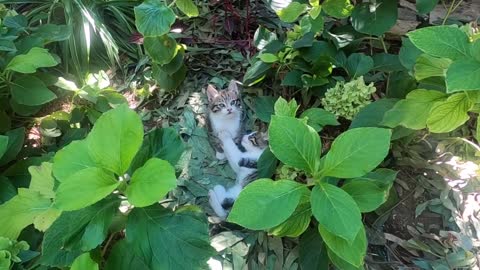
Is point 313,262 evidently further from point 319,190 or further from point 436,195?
point 436,195

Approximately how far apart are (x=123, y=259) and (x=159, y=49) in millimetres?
650

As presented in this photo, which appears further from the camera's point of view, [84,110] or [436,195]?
[84,110]

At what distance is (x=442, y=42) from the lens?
37.1 inches

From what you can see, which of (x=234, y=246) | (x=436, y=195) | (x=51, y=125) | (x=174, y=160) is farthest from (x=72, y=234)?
(x=436, y=195)

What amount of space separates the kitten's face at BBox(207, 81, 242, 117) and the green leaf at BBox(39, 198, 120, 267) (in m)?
0.43

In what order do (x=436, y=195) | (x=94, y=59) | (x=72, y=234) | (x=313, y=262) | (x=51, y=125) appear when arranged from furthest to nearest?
(x=94, y=59), (x=51, y=125), (x=436, y=195), (x=313, y=262), (x=72, y=234)

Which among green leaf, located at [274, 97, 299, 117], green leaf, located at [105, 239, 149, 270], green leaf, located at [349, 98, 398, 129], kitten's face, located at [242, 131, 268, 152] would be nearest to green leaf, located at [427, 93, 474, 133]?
green leaf, located at [349, 98, 398, 129]

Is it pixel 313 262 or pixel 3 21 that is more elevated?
pixel 3 21

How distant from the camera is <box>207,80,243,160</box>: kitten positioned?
124cm

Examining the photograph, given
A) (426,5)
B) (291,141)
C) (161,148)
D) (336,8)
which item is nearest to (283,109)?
(291,141)

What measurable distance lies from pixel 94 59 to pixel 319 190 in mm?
1014

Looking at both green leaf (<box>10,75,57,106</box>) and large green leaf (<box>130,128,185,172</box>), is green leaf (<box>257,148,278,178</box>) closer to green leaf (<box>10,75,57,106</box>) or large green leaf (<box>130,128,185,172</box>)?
large green leaf (<box>130,128,185,172</box>)

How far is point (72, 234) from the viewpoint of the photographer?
84 cm

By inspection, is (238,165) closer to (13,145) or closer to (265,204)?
(265,204)
